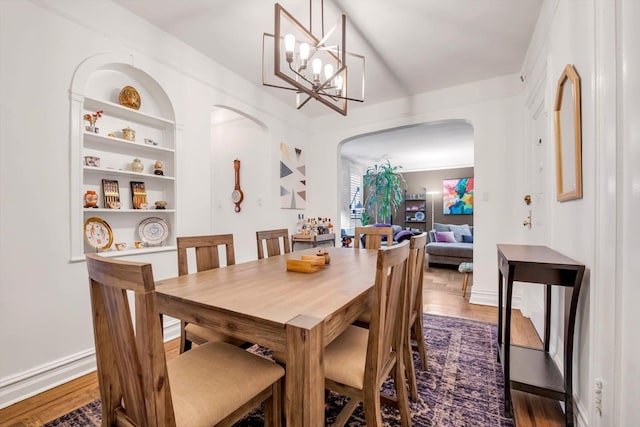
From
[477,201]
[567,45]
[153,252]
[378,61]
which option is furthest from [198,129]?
[477,201]

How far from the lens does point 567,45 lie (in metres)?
1.67

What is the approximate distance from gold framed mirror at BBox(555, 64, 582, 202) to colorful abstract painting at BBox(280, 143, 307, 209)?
3091mm

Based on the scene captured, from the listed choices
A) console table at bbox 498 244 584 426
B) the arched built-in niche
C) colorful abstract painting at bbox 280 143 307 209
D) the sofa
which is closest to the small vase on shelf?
the arched built-in niche

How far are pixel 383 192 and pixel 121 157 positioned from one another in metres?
6.37

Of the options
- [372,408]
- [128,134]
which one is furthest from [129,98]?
[372,408]

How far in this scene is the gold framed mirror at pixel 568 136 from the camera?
144cm

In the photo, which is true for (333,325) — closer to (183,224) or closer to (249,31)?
(183,224)

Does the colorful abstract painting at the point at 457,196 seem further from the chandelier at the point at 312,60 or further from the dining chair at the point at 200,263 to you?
the dining chair at the point at 200,263

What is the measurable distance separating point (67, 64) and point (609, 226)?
10.5 ft

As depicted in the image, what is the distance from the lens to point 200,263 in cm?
188

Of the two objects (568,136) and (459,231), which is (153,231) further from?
(459,231)

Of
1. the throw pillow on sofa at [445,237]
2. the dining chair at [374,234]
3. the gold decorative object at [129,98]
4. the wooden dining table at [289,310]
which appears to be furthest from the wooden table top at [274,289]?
the throw pillow on sofa at [445,237]

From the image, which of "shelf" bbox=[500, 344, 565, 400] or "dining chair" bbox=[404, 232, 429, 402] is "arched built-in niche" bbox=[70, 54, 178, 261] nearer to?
"dining chair" bbox=[404, 232, 429, 402]

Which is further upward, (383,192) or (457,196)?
(383,192)
